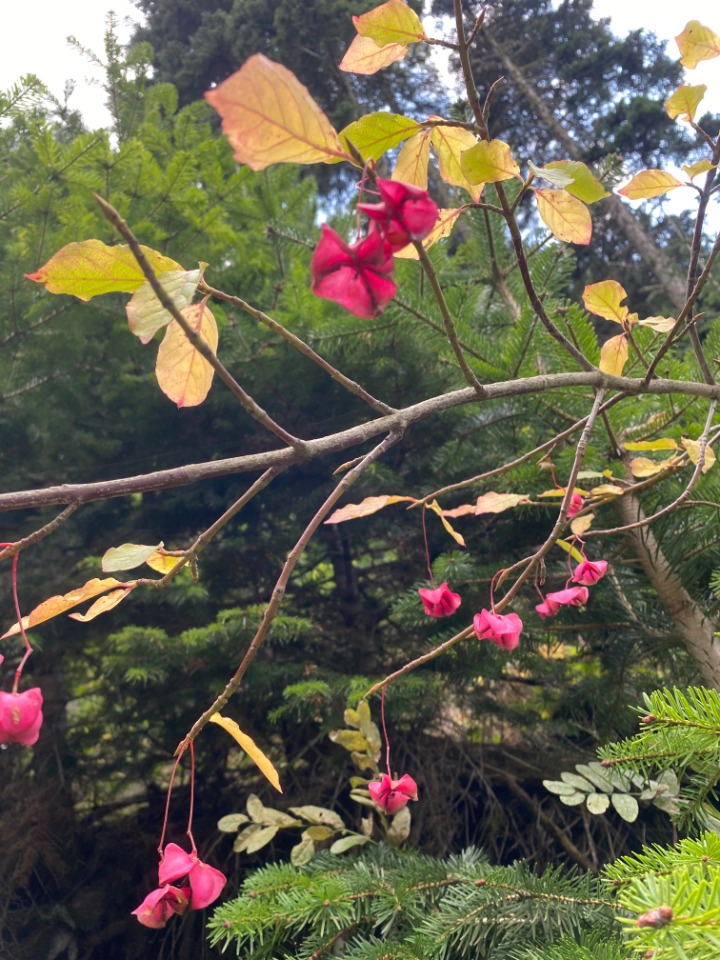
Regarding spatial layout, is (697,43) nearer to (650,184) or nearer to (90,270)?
(650,184)

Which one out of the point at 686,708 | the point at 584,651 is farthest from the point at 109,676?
the point at 686,708

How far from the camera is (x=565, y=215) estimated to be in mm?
583

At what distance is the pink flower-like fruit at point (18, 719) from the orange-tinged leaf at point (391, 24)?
552mm

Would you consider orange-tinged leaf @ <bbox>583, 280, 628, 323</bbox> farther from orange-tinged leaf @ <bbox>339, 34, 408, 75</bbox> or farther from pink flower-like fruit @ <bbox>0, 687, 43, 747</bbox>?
pink flower-like fruit @ <bbox>0, 687, 43, 747</bbox>

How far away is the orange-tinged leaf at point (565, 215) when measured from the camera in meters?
0.57

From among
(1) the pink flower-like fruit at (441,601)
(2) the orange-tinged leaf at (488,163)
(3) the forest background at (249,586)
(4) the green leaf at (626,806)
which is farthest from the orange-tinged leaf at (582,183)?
(4) the green leaf at (626,806)

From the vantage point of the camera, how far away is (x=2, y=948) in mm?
1344

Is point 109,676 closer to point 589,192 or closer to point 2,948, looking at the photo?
point 2,948

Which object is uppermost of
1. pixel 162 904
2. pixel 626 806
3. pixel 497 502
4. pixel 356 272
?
pixel 356 272

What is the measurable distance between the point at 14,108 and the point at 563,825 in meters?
2.17

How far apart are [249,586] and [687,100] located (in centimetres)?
145

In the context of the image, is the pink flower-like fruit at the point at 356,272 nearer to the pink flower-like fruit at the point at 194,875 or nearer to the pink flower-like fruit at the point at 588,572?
the pink flower-like fruit at the point at 194,875

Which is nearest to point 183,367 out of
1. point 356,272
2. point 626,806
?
point 356,272

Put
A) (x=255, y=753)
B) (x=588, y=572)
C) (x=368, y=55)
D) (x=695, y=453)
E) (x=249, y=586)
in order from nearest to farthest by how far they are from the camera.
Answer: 1. (x=255, y=753)
2. (x=368, y=55)
3. (x=695, y=453)
4. (x=588, y=572)
5. (x=249, y=586)
